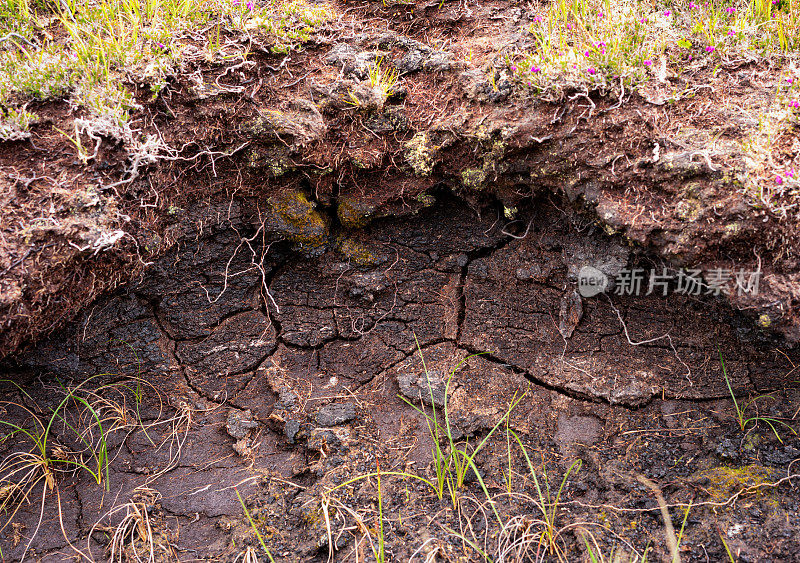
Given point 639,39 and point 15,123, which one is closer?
point 15,123

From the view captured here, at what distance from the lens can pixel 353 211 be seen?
208 cm

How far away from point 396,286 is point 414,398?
1.53 feet

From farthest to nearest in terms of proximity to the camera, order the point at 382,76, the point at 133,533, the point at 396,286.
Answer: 1. the point at 396,286
2. the point at 382,76
3. the point at 133,533

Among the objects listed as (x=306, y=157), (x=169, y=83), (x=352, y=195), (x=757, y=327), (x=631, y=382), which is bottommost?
(x=631, y=382)

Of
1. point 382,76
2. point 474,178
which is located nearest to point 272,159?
point 382,76

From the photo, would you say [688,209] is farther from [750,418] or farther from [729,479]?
[729,479]

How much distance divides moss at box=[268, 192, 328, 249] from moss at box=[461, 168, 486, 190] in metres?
0.60

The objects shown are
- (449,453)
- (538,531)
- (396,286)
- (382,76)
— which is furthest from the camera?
(396,286)

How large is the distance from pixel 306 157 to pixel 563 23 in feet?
3.64

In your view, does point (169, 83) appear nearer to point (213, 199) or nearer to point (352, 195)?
point (213, 199)

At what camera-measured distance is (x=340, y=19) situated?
7.10 ft

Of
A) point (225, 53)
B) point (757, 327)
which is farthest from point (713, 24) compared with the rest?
point (225, 53)

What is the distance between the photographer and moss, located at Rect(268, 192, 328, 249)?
205 cm

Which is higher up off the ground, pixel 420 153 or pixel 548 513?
pixel 420 153
